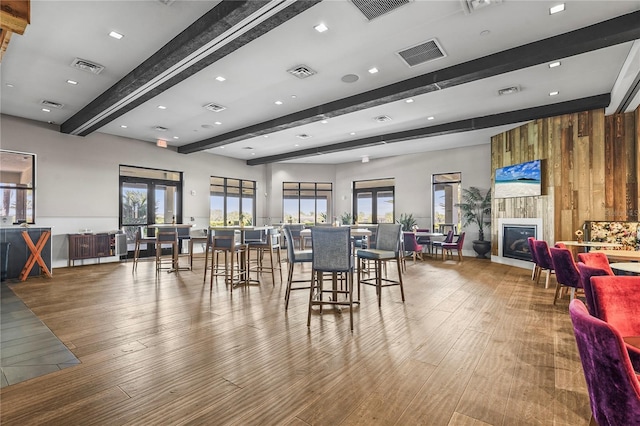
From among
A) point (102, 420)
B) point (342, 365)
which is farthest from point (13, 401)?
point (342, 365)

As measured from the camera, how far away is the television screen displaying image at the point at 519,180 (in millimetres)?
6757

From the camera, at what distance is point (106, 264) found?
774 cm

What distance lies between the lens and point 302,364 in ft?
7.88

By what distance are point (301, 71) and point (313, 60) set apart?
348 millimetres

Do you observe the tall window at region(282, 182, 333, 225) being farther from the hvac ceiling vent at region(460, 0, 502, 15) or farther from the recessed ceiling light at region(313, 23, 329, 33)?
the hvac ceiling vent at region(460, 0, 502, 15)

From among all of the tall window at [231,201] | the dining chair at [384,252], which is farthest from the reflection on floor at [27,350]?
the tall window at [231,201]

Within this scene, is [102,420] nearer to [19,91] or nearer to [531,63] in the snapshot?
[531,63]

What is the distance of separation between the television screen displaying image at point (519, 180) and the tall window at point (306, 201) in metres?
6.32

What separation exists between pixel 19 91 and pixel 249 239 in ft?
15.3

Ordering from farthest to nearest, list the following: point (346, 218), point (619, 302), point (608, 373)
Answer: point (346, 218) → point (619, 302) → point (608, 373)

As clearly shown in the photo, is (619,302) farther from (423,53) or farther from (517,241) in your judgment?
(517,241)

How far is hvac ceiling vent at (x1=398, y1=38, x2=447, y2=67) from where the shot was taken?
12.8 feet

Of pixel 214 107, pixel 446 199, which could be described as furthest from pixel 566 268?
pixel 446 199

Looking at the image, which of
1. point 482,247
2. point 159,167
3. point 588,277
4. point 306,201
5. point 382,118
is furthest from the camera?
point 306,201
